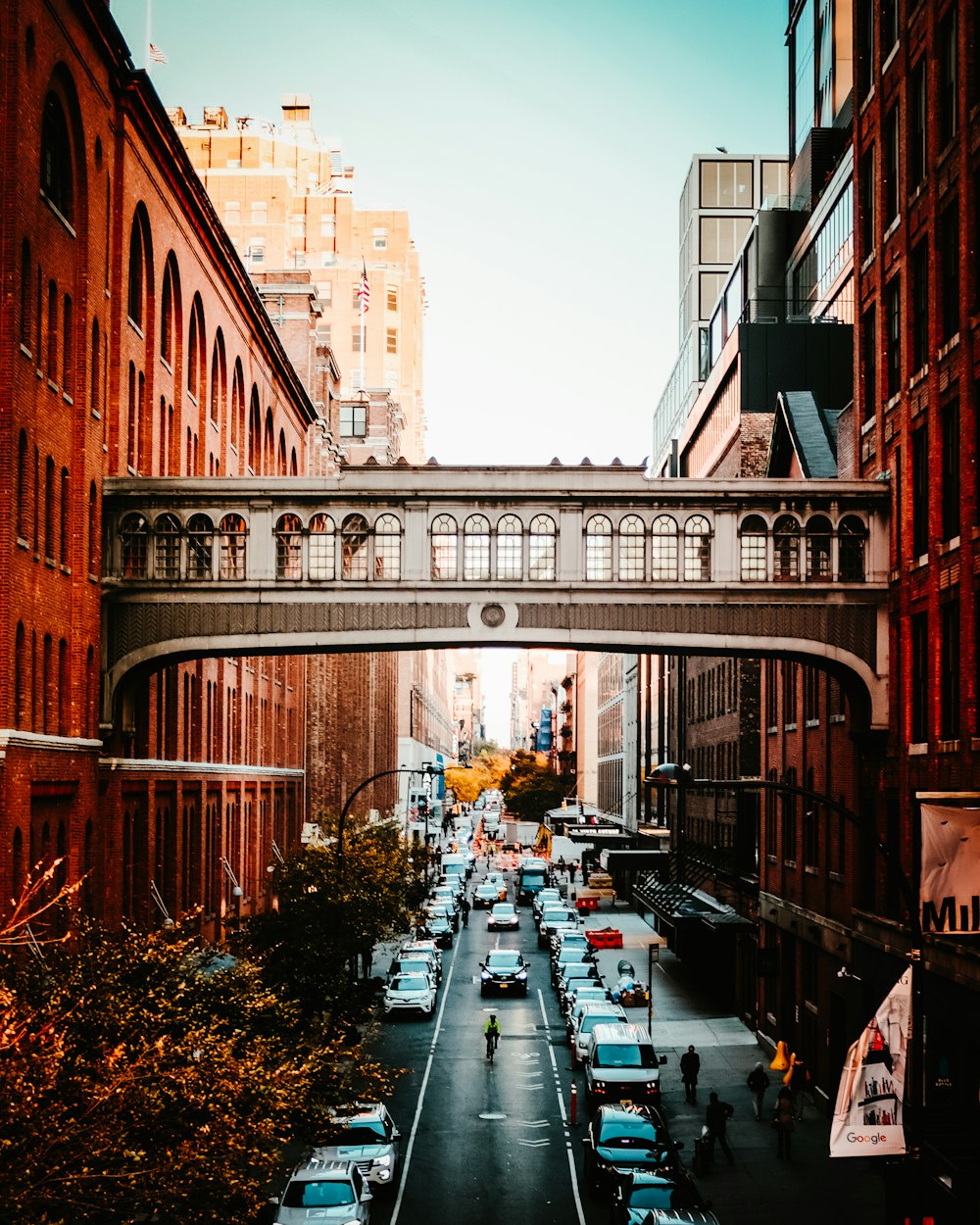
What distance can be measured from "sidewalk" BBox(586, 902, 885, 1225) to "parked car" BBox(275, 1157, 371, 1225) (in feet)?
20.9

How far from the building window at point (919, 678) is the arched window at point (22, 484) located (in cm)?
1698

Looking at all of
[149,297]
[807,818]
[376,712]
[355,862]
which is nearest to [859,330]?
[807,818]

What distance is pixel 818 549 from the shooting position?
117ft

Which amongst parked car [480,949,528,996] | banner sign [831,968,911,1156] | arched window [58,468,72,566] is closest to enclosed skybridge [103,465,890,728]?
arched window [58,468,72,566]

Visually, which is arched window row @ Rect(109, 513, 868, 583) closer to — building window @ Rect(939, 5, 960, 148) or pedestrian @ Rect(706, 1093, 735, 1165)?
building window @ Rect(939, 5, 960, 148)

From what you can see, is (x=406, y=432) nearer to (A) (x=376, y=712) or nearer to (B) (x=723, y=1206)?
(A) (x=376, y=712)

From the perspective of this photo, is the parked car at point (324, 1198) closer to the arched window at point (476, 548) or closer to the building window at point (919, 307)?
the arched window at point (476, 548)

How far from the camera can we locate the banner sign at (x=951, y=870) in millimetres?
22047

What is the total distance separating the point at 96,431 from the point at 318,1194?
1727cm

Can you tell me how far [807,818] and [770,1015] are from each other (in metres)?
7.87

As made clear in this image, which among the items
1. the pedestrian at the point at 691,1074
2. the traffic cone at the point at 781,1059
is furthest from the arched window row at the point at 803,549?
the traffic cone at the point at 781,1059

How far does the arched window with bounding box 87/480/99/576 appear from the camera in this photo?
113 ft

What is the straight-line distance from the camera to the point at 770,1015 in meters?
47.1

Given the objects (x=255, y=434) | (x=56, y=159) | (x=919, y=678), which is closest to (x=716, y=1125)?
(x=919, y=678)
